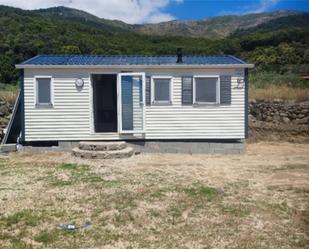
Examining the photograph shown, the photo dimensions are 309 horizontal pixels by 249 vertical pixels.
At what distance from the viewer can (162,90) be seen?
1175cm

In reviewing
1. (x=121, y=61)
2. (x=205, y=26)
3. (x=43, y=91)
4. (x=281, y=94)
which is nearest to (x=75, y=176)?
(x=43, y=91)

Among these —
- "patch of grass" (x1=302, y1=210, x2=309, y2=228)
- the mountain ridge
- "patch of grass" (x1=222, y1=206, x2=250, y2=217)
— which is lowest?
"patch of grass" (x1=222, y1=206, x2=250, y2=217)

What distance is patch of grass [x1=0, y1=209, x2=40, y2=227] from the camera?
5551 mm

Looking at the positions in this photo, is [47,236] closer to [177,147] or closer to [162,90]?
[177,147]

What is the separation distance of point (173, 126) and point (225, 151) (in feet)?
5.83

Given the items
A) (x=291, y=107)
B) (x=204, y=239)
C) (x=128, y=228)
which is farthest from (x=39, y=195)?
(x=291, y=107)

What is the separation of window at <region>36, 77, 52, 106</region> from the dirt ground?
1.98 metres

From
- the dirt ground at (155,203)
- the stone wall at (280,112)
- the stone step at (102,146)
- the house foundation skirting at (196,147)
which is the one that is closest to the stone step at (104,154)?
the stone step at (102,146)

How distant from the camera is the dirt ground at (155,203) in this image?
5.08 m

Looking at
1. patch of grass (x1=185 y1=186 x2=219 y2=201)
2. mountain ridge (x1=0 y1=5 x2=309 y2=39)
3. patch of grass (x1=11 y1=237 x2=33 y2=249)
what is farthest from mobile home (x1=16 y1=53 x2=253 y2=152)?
mountain ridge (x1=0 y1=5 x2=309 y2=39)

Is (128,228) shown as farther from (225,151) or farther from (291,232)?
(225,151)

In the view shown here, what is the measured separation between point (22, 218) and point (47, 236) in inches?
33.7

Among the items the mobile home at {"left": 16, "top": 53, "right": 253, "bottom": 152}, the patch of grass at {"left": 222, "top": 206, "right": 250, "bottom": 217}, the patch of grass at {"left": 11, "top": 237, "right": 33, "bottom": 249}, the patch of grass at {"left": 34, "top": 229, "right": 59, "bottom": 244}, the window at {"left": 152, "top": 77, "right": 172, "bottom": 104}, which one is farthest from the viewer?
the window at {"left": 152, "top": 77, "right": 172, "bottom": 104}

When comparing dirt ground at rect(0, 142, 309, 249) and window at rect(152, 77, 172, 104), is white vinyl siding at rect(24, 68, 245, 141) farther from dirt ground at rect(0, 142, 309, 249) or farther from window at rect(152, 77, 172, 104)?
dirt ground at rect(0, 142, 309, 249)
